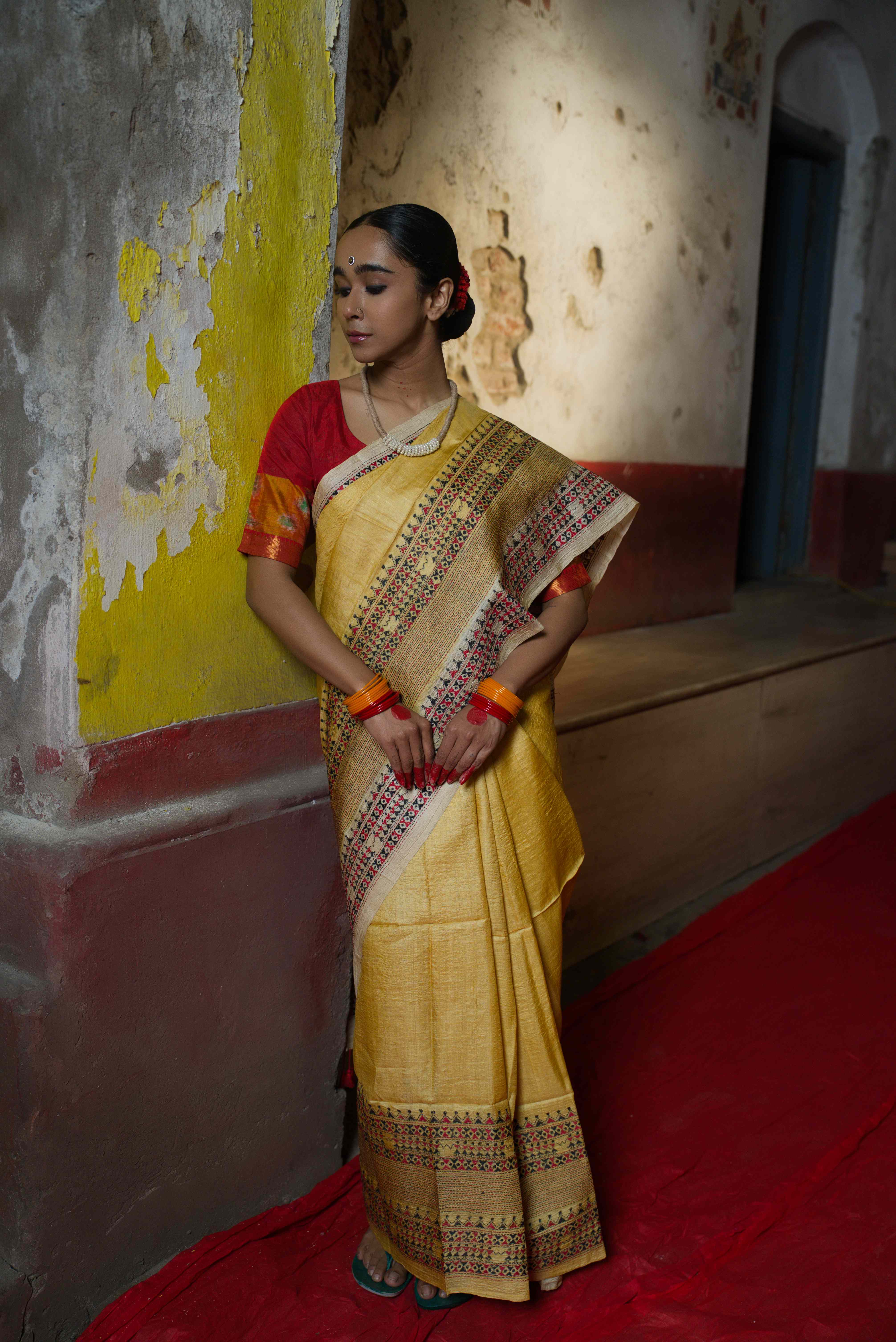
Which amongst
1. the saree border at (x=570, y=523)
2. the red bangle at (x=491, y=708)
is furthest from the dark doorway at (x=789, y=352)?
the red bangle at (x=491, y=708)

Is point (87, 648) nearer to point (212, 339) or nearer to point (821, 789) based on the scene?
point (212, 339)

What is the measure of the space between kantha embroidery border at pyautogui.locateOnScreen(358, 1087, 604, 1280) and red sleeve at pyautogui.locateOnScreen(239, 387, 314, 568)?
92 centimetres

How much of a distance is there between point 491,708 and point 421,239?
72cm

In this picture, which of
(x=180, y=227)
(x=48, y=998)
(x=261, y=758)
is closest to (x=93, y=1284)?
(x=48, y=998)

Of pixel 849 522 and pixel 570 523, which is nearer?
pixel 570 523

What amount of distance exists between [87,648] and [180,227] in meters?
0.63

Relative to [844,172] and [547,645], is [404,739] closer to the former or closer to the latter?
[547,645]

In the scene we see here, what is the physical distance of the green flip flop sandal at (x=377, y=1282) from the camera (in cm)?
189

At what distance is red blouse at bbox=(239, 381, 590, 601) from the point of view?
170cm

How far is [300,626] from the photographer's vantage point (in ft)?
5.47

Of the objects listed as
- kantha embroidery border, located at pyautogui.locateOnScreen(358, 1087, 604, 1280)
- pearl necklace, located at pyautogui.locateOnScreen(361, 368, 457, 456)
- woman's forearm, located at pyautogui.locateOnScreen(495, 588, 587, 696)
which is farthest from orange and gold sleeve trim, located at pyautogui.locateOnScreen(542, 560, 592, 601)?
kantha embroidery border, located at pyautogui.locateOnScreen(358, 1087, 604, 1280)

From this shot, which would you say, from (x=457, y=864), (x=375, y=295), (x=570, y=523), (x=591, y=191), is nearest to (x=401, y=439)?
(x=375, y=295)

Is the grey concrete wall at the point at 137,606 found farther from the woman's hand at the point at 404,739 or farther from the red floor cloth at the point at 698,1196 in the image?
the woman's hand at the point at 404,739

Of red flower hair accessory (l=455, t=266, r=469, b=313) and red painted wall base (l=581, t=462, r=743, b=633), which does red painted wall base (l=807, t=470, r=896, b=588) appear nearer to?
red painted wall base (l=581, t=462, r=743, b=633)
